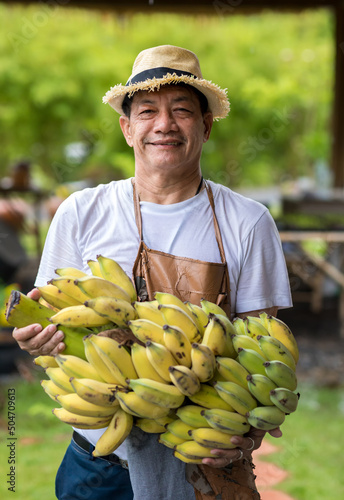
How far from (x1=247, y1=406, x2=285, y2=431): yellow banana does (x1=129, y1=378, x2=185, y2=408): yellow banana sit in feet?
0.52

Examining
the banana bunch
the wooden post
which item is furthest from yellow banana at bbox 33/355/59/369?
the wooden post

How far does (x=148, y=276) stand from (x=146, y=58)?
1.93 feet

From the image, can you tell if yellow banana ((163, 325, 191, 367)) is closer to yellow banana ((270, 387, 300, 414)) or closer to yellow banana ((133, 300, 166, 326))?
yellow banana ((133, 300, 166, 326))

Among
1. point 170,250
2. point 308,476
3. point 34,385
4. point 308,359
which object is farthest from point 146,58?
point 308,359

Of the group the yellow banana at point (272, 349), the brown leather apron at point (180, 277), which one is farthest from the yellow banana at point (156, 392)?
the brown leather apron at point (180, 277)

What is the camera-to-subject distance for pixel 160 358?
1.20 metres

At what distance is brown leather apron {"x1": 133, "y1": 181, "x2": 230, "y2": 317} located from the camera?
151 cm

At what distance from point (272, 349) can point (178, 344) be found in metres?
0.21

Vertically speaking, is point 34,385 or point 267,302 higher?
point 267,302

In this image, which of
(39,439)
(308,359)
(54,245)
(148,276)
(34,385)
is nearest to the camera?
(148,276)

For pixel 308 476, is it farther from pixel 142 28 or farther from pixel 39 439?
pixel 142 28

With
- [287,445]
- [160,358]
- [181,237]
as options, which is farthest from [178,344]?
[287,445]

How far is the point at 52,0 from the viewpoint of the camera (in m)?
5.95

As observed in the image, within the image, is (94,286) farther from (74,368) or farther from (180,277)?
(180,277)
